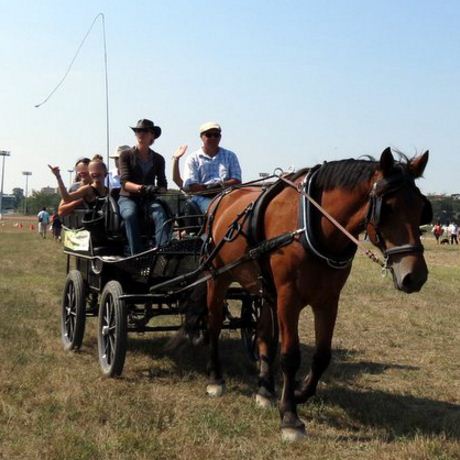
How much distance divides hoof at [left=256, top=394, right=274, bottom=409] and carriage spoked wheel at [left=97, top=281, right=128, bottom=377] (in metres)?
1.31

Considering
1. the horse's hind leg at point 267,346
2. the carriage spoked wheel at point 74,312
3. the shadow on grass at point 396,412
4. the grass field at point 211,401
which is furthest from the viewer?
the carriage spoked wheel at point 74,312

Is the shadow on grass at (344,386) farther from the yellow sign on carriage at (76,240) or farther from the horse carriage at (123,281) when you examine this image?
the yellow sign on carriage at (76,240)

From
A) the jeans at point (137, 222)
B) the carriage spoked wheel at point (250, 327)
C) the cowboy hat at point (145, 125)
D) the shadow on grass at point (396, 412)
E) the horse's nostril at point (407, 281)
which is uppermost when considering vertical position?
the cowboy hat at point (145, 125)

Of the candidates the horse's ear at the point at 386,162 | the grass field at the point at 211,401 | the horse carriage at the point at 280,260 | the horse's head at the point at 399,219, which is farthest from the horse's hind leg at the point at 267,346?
the horse's ear at the point at 386,162

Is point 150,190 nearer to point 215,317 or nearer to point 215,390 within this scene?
point 215,317

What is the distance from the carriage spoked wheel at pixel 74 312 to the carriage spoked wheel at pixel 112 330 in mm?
501

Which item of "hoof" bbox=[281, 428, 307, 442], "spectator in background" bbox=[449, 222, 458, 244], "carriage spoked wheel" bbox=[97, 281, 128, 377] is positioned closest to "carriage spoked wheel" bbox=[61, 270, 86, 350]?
"carriage spoked wheel" bbox=[97, 281, 128, 377]

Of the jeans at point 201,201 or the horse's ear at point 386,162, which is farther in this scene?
the jeans at point 201,201

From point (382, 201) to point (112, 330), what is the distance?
10.6ft

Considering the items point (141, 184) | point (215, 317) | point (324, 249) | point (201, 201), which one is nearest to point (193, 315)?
point (215, 317)

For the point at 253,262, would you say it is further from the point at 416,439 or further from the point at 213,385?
the point at 416,439

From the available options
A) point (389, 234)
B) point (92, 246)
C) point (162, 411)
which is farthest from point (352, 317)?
point (389, 234)

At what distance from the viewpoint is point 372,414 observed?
4.96m

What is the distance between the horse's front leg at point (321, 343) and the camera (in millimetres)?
4680
